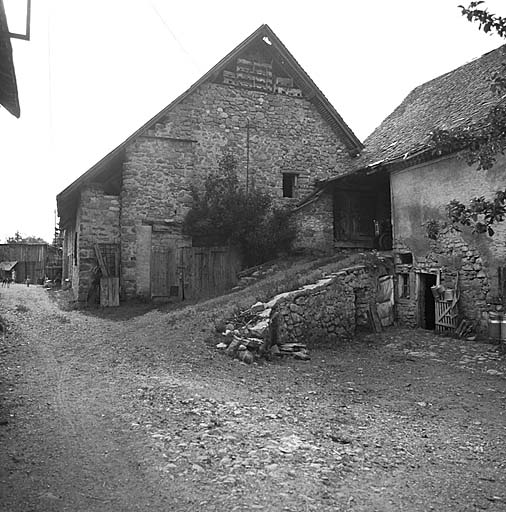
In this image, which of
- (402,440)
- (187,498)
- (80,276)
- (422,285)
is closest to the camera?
(187,498)

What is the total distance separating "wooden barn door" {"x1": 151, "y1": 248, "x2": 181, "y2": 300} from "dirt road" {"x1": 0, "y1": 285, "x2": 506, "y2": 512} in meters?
5.64

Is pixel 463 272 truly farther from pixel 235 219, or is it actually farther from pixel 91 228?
pixel 91 228

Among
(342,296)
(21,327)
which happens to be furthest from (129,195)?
(342,296)

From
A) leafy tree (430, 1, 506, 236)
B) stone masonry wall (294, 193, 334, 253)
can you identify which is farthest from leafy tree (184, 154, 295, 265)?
leafy tree (430, 1, 506, 236)

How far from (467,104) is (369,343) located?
727 centimetres

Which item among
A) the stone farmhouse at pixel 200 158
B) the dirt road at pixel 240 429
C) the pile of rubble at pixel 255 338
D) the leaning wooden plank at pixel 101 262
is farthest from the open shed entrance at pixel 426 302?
Answer: the leaning wooden plank at pixel 101 262

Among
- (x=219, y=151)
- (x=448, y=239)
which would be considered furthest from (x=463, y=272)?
(x=219, y=151)

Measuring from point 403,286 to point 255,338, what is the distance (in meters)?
5.71

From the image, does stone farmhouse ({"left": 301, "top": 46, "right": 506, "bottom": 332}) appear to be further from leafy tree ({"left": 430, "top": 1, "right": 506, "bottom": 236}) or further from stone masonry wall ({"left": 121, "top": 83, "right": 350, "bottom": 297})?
leafy tree ({"left": 430, "top": 1, "right": 506, "bottom": 236})

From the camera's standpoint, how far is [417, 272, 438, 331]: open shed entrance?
12391 millimetres

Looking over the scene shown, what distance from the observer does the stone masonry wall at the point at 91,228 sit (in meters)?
14.9

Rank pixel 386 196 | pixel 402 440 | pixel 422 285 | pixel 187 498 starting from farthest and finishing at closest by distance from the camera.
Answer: pixel 386 196 → pixel 422 285 → pixel 402 440 → pixel 187 498

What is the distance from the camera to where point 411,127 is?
15.0 meters

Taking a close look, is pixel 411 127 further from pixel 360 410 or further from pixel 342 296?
pixel 360 410
